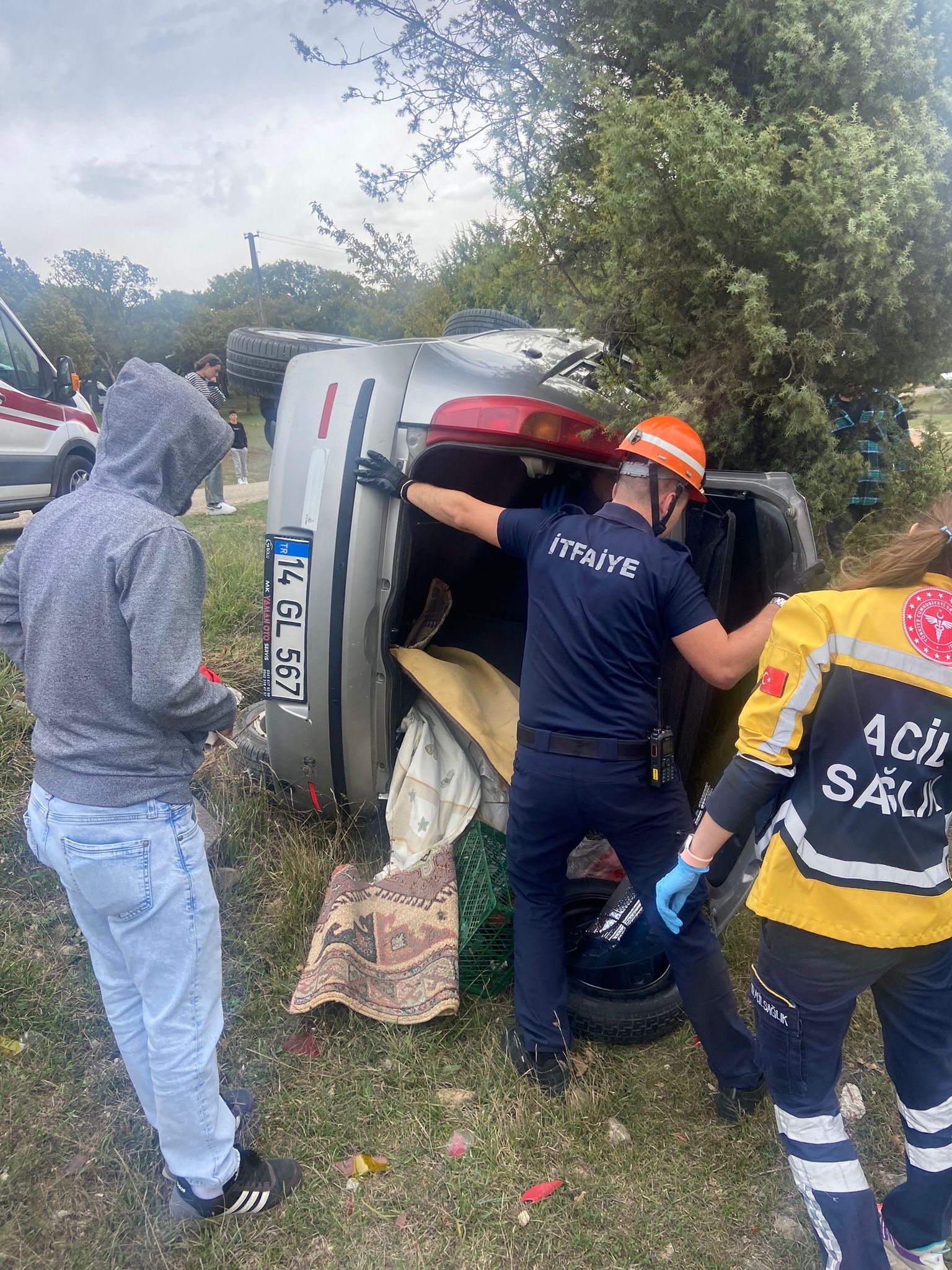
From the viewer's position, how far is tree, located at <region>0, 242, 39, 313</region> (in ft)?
135

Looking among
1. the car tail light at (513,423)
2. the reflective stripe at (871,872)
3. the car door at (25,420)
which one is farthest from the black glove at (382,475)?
the car door at (25,420)

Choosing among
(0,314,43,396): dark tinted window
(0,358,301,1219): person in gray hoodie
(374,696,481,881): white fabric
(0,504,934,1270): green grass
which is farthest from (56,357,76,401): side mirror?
(0,358,301,1219): person in gray hoodie

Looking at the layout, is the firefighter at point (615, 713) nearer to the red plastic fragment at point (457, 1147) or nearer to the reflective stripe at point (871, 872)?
the red plastic fragment at point (457, 1147)

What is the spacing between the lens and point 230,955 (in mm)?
3191

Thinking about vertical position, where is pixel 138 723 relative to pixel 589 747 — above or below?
above

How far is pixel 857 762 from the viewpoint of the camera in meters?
1.81

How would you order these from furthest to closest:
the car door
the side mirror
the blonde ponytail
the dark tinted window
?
the side mirror < the dark tinted window < the car door < the blonde ponytail

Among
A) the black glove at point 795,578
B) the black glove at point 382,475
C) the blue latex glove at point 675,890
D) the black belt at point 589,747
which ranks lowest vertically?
the blue latex glove at point 675,890

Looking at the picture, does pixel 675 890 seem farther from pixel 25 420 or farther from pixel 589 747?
pixel 25 420

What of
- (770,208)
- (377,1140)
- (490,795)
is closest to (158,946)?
(377,1140)

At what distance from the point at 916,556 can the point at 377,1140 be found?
222 cm

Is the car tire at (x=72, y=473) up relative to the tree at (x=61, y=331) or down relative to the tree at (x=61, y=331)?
up

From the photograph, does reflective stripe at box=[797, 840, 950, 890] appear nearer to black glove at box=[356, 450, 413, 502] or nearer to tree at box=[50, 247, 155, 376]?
black glove at box=[356, 450, 413, 502]

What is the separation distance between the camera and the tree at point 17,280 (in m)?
41.1
